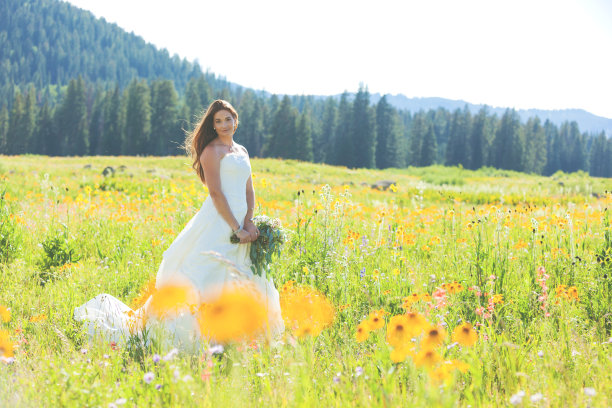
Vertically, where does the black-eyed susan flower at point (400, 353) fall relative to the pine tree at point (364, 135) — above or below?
below

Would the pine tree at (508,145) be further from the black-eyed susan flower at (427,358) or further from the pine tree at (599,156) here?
the black-eyed susan flower at (427,358)

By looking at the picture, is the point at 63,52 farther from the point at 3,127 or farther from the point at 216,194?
the point at 216,194

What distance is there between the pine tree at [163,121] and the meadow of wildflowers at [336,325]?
2476 inches

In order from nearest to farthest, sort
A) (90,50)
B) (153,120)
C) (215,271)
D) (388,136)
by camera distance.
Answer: (215,271)
(153,120)
(388,136)
(90,50)

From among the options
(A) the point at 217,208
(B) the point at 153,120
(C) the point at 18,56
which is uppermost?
(C) the point at 18,56

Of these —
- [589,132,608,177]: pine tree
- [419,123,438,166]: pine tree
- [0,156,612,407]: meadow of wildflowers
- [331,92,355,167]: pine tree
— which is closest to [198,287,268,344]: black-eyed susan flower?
[0,156,612,407]: meadow of wildflowers

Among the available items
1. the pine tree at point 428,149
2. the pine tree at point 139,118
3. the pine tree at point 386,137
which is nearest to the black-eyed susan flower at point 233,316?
the pine tree at point 139,118

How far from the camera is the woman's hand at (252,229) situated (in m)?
4.01

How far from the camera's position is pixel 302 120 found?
6869 centimetres

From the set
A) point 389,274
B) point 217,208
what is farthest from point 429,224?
point 217,208

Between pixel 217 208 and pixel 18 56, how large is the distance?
661 feet

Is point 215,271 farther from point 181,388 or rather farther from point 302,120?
point 302,120

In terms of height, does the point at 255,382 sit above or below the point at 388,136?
below

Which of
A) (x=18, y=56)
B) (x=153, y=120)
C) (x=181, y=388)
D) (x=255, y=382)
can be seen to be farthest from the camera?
(x=18, y=56)
